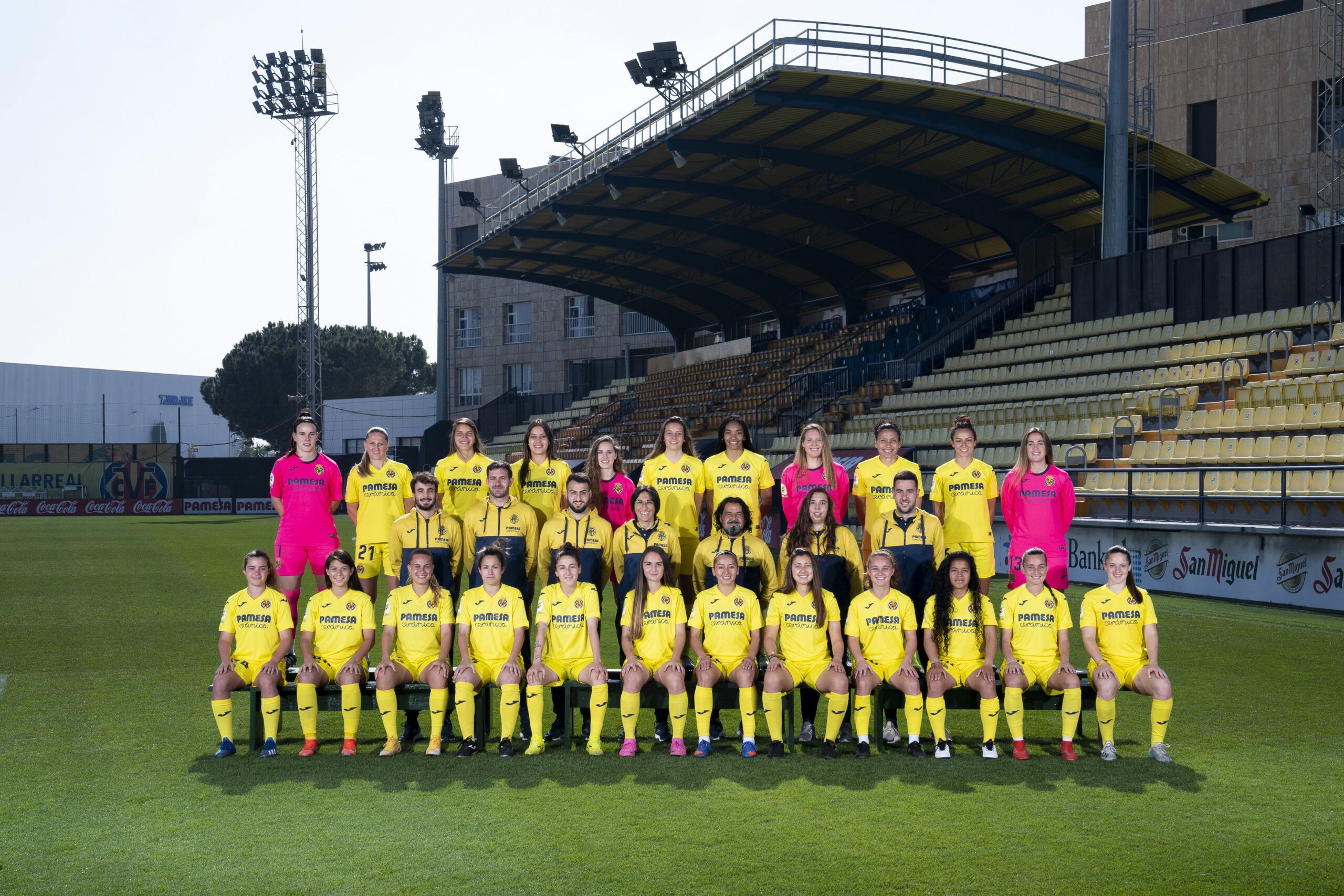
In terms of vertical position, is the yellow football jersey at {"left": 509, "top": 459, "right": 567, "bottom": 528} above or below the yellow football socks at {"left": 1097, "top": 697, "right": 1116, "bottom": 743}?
above

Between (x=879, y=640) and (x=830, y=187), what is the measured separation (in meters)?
20.5

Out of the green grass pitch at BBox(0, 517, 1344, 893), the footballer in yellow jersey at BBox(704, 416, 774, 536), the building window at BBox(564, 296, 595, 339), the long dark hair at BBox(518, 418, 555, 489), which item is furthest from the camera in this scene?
the building window at BBox(564, 296, 595, 339)

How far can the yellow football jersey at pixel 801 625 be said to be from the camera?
639 centimetres

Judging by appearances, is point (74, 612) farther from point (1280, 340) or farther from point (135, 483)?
point (135, 483)

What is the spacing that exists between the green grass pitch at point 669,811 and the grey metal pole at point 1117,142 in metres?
14.2

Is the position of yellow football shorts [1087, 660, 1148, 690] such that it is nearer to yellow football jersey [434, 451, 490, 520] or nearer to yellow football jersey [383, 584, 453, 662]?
yellow football jersey [383, 584, 453, 662]

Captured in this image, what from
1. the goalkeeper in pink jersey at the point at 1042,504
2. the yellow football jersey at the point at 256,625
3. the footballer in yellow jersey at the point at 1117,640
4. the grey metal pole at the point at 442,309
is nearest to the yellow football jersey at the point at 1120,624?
the footballer in yellow jersey at the point at 1117,640

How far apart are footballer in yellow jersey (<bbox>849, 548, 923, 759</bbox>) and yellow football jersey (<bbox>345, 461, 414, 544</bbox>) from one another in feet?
10.4

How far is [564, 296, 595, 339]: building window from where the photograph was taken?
156 feet

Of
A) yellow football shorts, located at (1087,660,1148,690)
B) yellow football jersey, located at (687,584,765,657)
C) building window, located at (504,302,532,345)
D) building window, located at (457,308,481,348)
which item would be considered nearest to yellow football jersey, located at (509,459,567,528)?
yellow football jersey, located at (687,584,765,657)

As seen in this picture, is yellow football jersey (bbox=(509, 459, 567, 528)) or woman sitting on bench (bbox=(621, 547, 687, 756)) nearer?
woman sitting on bench (bbox=(621, 547, 687, 756))

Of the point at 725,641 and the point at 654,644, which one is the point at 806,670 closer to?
the point at 725,641

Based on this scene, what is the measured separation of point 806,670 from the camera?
252 inches

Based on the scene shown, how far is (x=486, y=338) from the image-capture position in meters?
51.1
